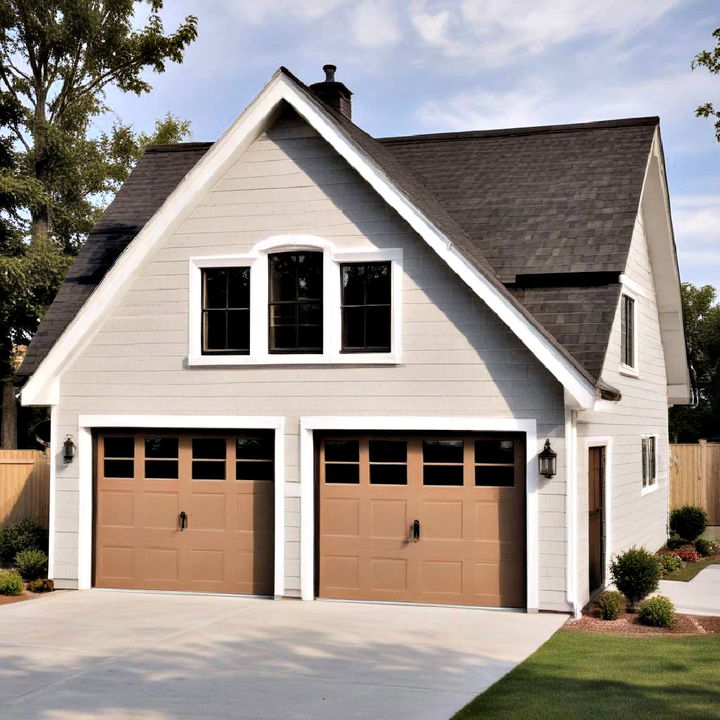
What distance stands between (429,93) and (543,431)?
16994 mm

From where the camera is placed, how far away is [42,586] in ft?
50.9

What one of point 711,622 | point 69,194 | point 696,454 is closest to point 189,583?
point 711,622

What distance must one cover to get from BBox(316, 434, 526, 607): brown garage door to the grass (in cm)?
488

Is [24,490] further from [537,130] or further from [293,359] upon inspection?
[537,130]

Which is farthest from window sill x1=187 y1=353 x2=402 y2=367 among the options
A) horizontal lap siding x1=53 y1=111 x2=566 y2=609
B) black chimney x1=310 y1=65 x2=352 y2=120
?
black chimney x1=310 y1=65 x2=352 y2=120

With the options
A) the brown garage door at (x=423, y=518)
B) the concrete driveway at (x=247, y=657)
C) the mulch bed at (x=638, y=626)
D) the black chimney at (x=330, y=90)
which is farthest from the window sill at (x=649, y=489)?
the black chimney at (x=330, y=90)

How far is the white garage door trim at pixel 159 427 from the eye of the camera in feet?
48.4

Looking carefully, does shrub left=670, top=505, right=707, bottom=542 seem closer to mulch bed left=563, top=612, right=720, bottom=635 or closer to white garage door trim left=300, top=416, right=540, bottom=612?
mulch bed left=563, top=612, right=720, bottom=635

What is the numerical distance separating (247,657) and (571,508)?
4.91m

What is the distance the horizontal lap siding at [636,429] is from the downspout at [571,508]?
0.42 meters

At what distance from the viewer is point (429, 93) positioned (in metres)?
28.7

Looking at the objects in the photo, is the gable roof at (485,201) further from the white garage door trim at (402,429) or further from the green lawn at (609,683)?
the green lawn at (609,683)

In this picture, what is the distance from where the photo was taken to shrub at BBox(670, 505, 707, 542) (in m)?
22.7

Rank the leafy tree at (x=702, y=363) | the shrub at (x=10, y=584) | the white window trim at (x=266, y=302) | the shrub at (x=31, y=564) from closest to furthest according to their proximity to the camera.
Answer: the white window trim at (x=266, y=302) < the shrub at (x=10, y=584) < the shrub at (x=31, y=564) < the leafy tree at (x=702, y=363)
